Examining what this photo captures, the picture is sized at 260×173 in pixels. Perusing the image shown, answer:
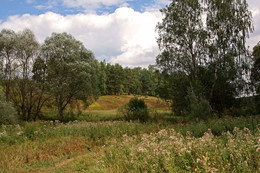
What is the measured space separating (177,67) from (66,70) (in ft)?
49.2

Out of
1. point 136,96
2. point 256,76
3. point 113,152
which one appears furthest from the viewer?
point 136,96

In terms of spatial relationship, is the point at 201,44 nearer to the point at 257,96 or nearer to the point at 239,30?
the point at 239,30

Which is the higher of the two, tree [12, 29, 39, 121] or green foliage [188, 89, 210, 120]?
tree [12, 29, 39, 121]

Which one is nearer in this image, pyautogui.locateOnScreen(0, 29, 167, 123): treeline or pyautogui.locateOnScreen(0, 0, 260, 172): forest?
pyautogui.locateOnScreen(0, 0, 260, 172): forest

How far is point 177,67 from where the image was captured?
890 inches

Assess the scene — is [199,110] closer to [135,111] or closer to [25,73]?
[135,111]

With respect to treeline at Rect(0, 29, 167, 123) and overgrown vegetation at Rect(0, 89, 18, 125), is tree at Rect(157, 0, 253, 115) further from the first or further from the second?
overgrown vegetation at Rect(0, 89, 18, 125)

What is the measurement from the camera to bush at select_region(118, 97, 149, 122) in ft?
68.0

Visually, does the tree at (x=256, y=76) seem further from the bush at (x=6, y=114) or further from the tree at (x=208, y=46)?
the bush at (x=6, y=114)

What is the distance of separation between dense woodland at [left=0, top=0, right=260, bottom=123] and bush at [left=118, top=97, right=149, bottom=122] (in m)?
4.09

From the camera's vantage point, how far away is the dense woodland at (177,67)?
21.6 meters

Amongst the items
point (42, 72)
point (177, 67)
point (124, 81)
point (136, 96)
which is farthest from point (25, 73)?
point (124, 81)

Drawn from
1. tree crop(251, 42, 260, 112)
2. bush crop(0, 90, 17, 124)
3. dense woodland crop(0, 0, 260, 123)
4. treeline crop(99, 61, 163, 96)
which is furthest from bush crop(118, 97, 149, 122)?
treeline crop(99, 61, 163, 96)

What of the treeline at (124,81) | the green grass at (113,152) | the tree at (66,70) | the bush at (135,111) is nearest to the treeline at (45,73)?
the tree at (66,70)
